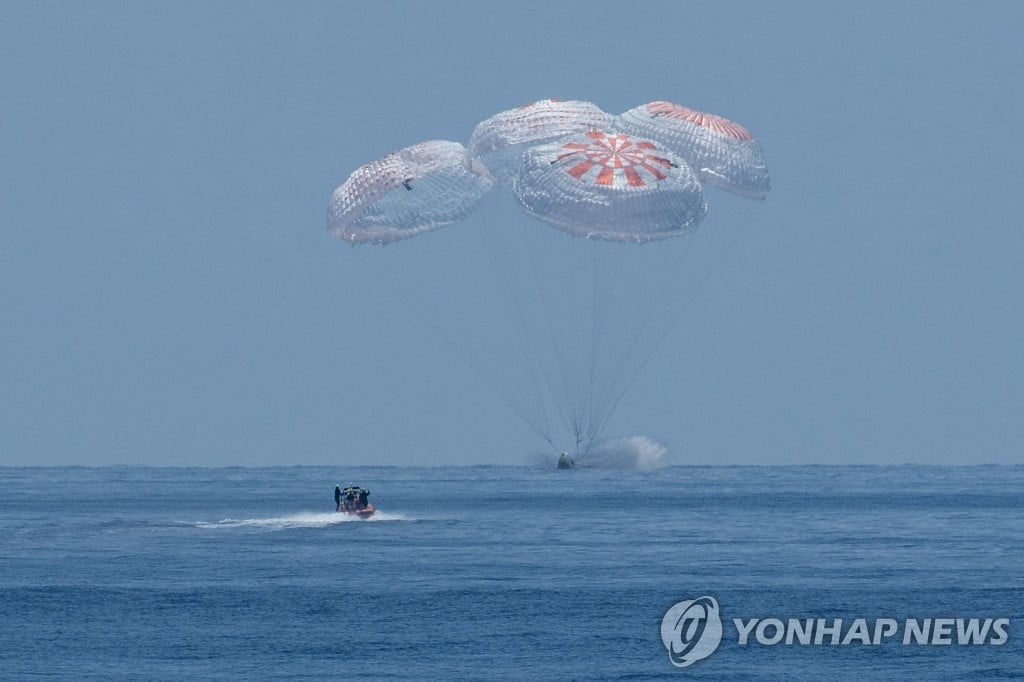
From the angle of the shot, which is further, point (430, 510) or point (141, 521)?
point (430, 510)

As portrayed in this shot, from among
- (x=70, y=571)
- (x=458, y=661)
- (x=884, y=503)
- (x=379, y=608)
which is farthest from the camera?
(x=884, y=503)

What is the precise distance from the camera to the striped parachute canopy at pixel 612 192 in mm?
49000

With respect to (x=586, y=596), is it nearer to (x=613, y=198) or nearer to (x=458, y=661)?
(x=458, y=661)

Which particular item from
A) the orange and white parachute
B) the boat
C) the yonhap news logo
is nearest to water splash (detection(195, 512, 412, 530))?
the boat

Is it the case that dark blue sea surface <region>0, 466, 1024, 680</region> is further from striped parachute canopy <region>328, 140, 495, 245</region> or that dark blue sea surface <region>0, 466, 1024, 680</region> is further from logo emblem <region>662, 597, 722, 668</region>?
striped parachute canopy <region>328, 140, 495, 245</region>

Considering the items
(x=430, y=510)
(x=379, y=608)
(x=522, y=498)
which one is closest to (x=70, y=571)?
(x=379, y=608)

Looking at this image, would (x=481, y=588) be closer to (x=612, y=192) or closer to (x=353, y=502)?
(x=612, y=192)

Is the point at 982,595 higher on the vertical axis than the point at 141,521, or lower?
lower

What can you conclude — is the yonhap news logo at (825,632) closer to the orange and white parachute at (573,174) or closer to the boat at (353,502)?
the orange and white parachute at (573,174)

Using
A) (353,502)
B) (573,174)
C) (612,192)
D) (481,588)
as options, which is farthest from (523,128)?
(353,502)

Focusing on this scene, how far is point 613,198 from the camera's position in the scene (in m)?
48.9

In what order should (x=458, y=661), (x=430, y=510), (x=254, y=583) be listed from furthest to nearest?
1. (x=430, y=510)
2. (x=254, y=583)
3. (x=458, y=661)

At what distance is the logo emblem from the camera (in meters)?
35.0

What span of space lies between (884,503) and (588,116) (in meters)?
35.2
